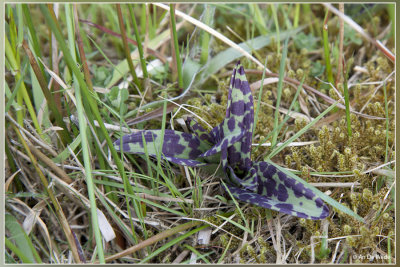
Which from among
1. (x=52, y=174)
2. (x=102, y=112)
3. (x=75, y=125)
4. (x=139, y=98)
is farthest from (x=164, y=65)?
(x=52, y=174)

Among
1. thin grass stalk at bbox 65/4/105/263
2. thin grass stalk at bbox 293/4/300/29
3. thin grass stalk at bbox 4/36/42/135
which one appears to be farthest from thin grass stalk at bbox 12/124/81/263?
thin grass stalk at bbox 293/4/300/29

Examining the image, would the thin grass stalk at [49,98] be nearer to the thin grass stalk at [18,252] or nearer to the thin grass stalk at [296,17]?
the thin grass stalk at [18,252]

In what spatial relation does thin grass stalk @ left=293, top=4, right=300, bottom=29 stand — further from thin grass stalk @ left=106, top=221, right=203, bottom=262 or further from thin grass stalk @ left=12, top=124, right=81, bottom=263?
thin grass stalk @ left=12, top=124, right=81, bottom=263

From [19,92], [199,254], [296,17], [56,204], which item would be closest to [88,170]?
[56,204]

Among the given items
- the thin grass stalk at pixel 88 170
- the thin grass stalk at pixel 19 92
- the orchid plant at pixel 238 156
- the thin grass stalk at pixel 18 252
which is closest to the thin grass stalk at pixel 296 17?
the orchid plant at pixel 238 156

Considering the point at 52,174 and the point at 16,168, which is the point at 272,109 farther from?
the point at 16,168

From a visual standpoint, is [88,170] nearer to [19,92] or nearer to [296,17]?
[19,92]
